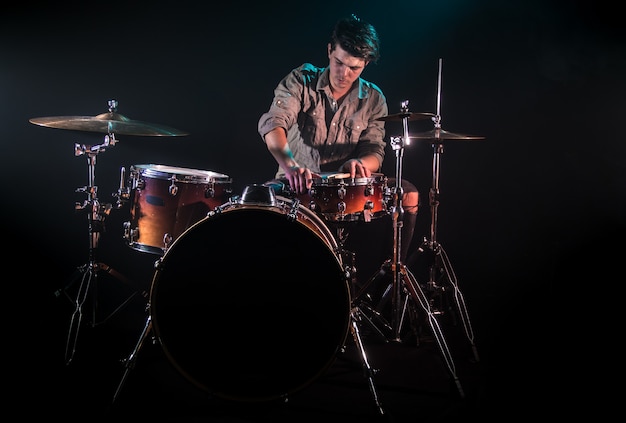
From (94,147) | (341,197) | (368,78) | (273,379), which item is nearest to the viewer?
(273,379)

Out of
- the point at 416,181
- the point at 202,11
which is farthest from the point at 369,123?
the point at 202,11

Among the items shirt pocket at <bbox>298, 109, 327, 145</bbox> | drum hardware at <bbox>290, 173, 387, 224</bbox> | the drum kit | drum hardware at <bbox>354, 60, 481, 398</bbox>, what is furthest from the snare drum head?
drum hardware at <bbox>354, 60, 481, 398</bbox>

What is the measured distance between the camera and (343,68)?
3.34m

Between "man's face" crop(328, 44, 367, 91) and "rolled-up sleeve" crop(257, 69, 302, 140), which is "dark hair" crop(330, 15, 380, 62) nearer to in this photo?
"man's face" crop(328, 44, 367, 91)

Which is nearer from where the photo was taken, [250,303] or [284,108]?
[250,303]

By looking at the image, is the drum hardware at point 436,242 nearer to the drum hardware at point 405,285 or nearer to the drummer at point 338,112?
the drum hardware at point 405,285

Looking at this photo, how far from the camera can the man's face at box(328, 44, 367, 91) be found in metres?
3.28

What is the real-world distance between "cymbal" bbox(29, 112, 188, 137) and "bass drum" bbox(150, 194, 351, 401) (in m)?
1.19

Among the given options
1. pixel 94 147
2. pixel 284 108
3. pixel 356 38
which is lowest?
pixel 94 147

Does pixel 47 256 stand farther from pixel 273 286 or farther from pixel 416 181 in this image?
pixel 416 181

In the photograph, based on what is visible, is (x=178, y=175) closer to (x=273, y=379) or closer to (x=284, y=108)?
(x=284, y=108)

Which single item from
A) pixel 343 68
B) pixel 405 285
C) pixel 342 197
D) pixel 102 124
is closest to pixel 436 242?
pixel 405 285

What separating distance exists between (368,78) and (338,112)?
59cm

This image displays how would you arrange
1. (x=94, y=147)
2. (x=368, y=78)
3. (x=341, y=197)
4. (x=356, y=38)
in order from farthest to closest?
(x=368, y=78) → (x=356, y=38) → (x=94, y=147) → (x=341, y=197)
